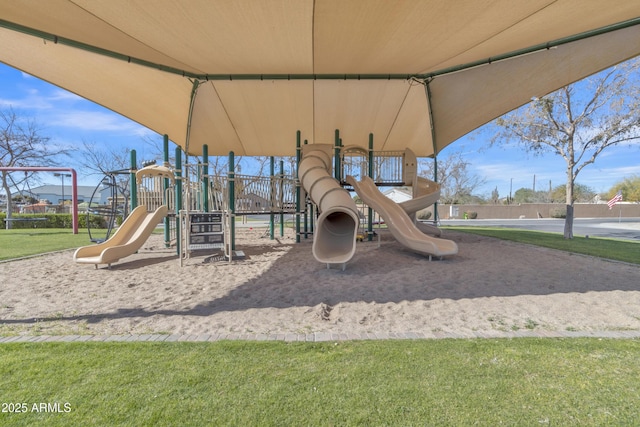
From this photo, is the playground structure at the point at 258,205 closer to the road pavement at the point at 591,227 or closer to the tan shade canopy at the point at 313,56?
the tan shade canopy at the point at 313,56

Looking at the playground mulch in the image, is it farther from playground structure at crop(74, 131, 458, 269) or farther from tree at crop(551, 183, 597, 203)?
tree at crop(551, 183, 597, 203)

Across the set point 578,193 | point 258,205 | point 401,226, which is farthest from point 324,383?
point 578,193

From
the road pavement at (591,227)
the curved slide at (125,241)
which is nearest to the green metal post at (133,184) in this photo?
the curved slide at (125,241)

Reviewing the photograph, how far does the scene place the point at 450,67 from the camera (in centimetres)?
895

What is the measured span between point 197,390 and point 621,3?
23.8 feet

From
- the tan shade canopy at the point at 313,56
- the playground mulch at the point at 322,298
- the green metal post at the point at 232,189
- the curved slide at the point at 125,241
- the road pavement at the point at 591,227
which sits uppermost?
the tan shade canopy at the point at 313,56

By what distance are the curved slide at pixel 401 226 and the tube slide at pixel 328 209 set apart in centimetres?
106

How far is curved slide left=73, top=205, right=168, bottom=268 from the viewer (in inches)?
268

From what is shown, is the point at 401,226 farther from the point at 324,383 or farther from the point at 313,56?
the point at 324,383

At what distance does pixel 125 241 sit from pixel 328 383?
23.8 ft

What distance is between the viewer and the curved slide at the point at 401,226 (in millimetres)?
7430

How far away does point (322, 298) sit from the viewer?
4.75 meters

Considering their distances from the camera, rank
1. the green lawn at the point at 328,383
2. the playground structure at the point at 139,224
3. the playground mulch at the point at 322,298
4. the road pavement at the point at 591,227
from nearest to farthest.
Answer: the green lawn at the point at 328,383 → the playground mulch at the point at 322,298 → the playground structure at the point at 139,224 → the road pavement at the point at 591,227

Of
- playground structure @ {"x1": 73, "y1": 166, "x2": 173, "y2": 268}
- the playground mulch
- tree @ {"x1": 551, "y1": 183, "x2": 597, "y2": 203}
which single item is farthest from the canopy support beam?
tree @ {"x1": 551, "y1": 183, "x2": 597, "y2": 203}
